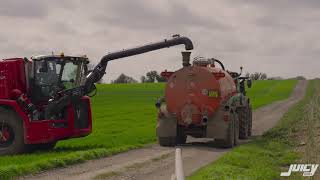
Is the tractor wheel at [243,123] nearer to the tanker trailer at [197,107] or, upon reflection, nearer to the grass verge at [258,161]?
the grass verge at [258,161]

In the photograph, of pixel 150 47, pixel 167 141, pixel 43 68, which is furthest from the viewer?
pixel 167 141

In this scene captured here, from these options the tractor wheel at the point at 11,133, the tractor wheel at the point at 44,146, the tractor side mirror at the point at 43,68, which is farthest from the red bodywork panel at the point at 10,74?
the tractor wheel at the point at 44,146

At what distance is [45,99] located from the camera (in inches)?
781

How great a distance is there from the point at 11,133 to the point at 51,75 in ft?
7.66

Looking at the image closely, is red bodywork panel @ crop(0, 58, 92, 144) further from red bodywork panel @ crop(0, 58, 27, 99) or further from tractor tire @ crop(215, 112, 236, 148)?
tractor tire @ crop(215, 112, 236, 148)

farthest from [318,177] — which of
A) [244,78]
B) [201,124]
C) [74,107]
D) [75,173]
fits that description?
[244,78]

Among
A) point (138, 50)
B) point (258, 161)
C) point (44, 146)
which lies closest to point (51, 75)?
point (44, 146)

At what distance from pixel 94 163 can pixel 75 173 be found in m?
1.80

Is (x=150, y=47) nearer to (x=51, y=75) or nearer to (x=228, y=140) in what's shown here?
(x=51, y=75)

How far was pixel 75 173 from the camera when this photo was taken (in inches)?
568

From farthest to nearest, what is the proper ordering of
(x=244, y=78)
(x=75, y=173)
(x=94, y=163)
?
1. (x=244, y=78)
2. (x=94, y=163)
3. (x=75, y=173)

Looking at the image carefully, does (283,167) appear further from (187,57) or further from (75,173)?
(187,57)

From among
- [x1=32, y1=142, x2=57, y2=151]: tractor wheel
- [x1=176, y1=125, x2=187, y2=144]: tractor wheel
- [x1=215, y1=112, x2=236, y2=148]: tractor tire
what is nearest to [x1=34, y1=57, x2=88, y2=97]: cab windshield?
[x1=32, y1=142, x2=57, y2=151]: tractor wheel

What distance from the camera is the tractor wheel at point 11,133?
739 inches
